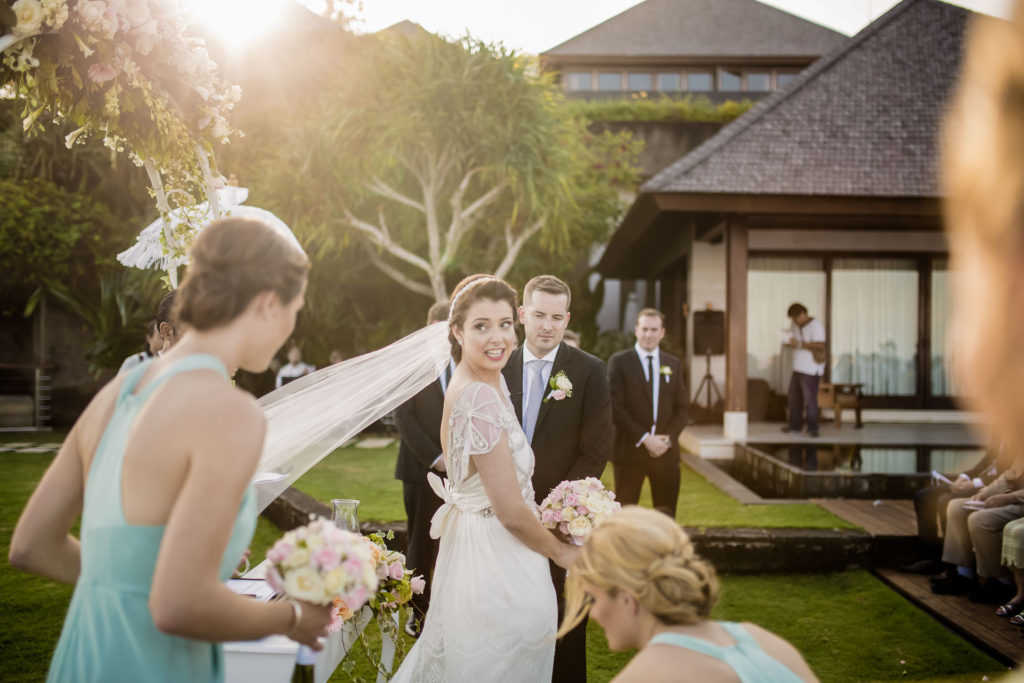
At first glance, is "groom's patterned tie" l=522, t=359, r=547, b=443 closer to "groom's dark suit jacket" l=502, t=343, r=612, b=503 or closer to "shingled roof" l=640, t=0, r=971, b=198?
"groom's dark suit jacket" l=502, t=343, r=612, b=503

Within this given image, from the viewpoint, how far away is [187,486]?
148 centimetres

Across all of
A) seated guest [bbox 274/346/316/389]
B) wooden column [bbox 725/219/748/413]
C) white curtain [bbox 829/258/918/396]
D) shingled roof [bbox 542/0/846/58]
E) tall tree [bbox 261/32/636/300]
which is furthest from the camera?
shingled roof [bbox 542/0/846/58]

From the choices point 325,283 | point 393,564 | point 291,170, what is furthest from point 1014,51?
point 325,283

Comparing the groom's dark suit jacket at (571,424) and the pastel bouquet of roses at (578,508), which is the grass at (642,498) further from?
the pastel bouquet of roses at (578,508)

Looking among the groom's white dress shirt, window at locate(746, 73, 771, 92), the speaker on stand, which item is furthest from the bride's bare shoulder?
window at locate(746, 73, 771, 92)

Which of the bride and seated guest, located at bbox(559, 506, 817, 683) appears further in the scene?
the bride

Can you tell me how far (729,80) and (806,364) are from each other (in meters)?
24.0

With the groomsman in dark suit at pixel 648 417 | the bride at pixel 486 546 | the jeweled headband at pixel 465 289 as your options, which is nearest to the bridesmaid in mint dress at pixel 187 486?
the bride at pixel 486 546

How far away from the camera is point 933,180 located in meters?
12.0

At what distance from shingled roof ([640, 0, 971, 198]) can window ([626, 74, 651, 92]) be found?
17.6 metres

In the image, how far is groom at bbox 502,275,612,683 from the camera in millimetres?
4258

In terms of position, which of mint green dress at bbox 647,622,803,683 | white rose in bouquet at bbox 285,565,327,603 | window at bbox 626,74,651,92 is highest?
window at bbox 626,74,651,92

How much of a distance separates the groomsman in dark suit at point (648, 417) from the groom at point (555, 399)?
2333 mm

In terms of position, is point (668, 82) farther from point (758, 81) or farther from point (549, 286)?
point (549, 286)
